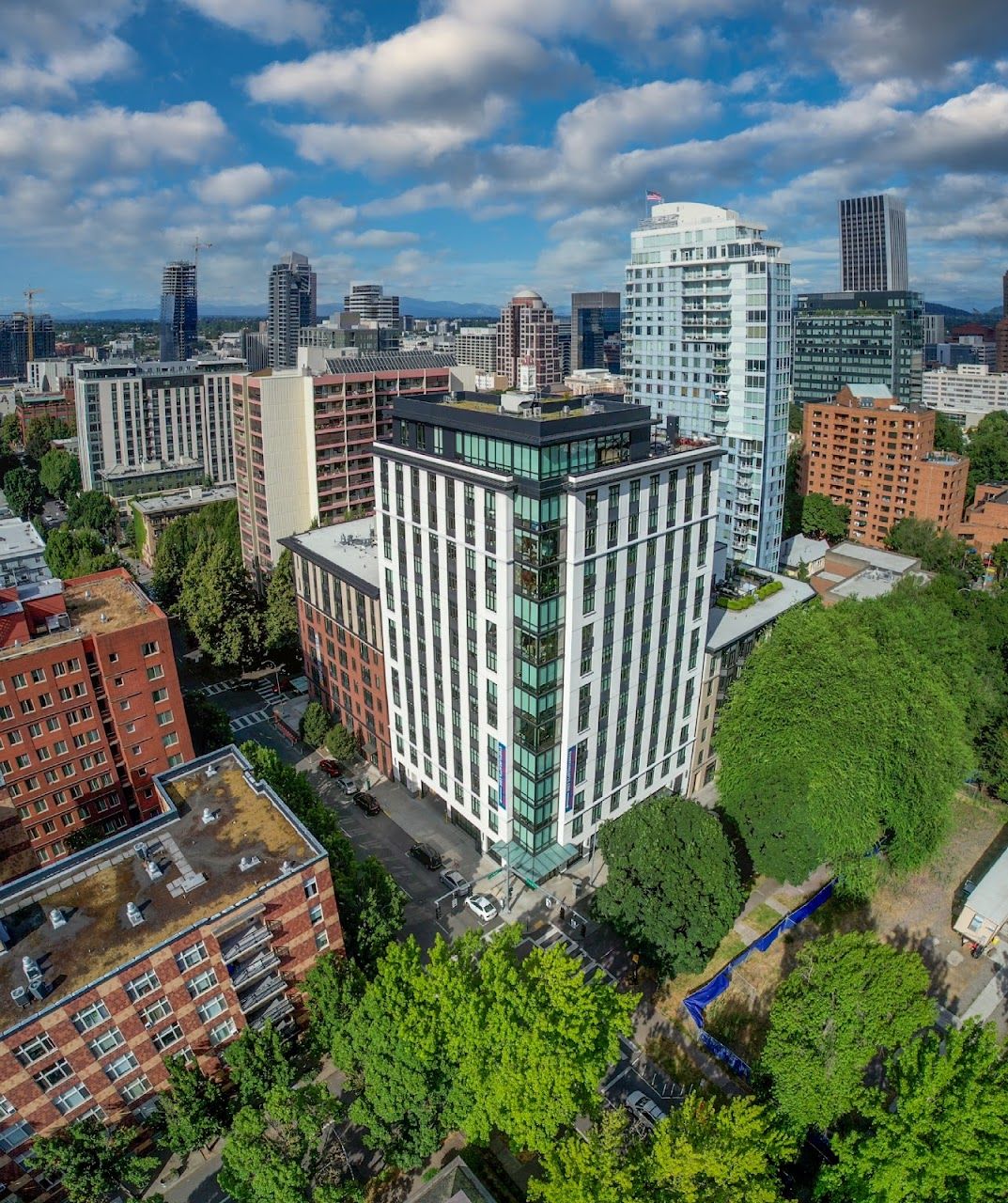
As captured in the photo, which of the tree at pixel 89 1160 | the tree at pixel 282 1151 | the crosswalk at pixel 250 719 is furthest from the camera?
the crosswalk at pixel 250 719

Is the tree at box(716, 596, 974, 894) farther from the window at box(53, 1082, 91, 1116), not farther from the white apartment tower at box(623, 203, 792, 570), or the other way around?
the window at box(53, 1082, 91, 1116)

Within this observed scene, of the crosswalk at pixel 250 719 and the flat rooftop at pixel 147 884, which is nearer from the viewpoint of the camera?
the flat rooftop at pixel 147 884

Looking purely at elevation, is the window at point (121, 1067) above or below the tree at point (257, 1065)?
above

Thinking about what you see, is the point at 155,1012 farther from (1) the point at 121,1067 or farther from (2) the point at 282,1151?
Answer: (2) the point at 282,1151

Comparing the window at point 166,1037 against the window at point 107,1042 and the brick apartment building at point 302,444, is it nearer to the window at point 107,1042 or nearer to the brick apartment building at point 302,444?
the window at point 107,1042

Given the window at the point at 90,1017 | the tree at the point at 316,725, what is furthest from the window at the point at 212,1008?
the tree at the point at 316,725

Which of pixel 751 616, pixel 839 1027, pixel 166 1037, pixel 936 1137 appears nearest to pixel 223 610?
pixel 166 1037
